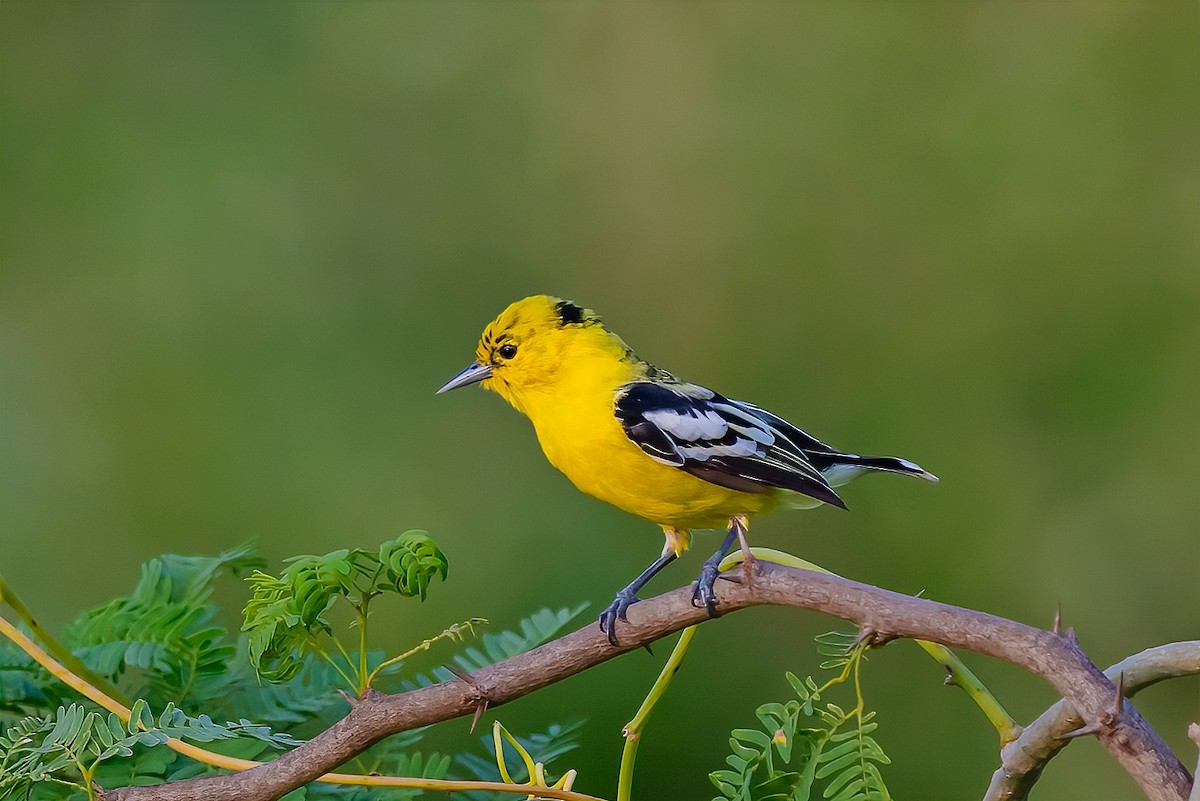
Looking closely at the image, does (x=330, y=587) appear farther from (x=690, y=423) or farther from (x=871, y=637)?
(x=690, y=423)

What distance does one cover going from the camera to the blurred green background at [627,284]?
3209 millimetres

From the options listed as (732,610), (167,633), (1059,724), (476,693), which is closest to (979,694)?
(1059,724)

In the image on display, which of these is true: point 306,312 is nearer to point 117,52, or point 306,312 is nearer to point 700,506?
point 117,52

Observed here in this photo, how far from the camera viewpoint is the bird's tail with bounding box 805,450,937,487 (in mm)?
1701

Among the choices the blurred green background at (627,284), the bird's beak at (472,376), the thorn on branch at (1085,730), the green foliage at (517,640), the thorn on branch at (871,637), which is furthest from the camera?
the blurred green background at (627,284)

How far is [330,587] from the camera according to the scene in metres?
1.04

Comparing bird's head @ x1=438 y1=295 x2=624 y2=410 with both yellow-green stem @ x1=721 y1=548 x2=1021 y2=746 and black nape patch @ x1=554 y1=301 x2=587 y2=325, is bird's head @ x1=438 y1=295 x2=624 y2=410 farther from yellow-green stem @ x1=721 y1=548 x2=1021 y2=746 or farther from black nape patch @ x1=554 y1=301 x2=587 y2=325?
yellow-green stem @ x1=721 y1=548 x2=1021 y2=746

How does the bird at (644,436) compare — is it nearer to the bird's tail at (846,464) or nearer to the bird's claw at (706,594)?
the bird's tail at (846,464)

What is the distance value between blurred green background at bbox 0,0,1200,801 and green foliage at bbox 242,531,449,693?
1829 mm

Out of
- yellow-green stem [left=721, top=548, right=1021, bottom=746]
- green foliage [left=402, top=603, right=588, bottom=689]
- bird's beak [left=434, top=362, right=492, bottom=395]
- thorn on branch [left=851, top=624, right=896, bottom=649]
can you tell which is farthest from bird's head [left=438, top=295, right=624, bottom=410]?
thorn on branch [left=851, top=624, right=896, bottom=649]

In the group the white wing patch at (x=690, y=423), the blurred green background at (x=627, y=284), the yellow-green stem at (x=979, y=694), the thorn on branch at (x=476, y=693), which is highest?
the blurred green background at (x=627, y=284)

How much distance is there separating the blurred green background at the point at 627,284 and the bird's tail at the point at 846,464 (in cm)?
113

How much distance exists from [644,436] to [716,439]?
9cm

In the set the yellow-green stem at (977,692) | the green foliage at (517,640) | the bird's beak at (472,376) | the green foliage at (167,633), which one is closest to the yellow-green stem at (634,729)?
the yellow-green stem at (977,692)
